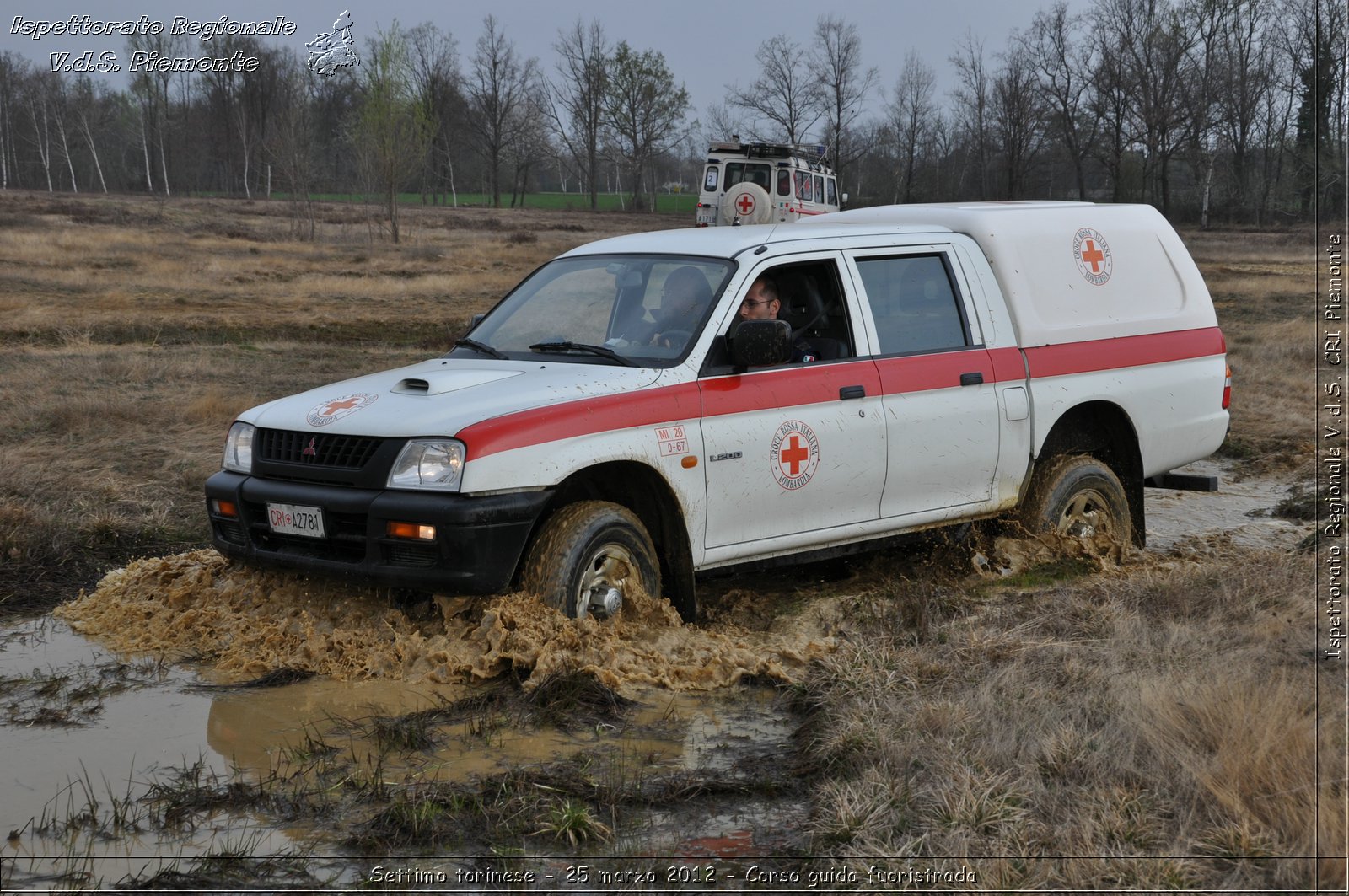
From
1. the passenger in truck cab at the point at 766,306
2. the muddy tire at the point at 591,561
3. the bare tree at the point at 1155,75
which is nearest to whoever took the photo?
the muddy tire at the point at 591,561

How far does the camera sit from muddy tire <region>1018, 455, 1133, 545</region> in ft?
23.7

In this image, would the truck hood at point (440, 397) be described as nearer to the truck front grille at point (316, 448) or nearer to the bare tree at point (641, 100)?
the truck front grille at point (316, 448)

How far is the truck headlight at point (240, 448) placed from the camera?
18.6 ft

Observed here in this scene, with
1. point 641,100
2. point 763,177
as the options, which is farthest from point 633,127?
point 763,177

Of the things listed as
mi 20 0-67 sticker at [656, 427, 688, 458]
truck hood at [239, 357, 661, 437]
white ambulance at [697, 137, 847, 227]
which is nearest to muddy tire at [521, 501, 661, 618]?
mi 20 0-67 sticker at [656, 427, 688, 458]

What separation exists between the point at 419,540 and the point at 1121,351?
433 cm

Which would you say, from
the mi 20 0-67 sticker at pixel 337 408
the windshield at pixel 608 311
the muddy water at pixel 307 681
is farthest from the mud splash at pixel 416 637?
the windshield at pixel 608 311

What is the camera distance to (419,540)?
5.01 metres

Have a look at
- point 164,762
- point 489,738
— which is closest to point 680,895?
point 489,738

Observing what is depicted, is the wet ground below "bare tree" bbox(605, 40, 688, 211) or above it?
below

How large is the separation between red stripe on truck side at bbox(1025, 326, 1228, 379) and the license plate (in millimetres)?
3825

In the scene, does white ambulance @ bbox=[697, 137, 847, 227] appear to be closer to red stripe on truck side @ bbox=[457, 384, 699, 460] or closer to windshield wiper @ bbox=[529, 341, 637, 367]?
windshield wiper @ bbox=[529, 341, 637, 367]

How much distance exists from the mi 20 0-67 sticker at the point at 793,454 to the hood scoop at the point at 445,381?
121 centimetres

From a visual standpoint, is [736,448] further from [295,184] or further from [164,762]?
[295,184]
